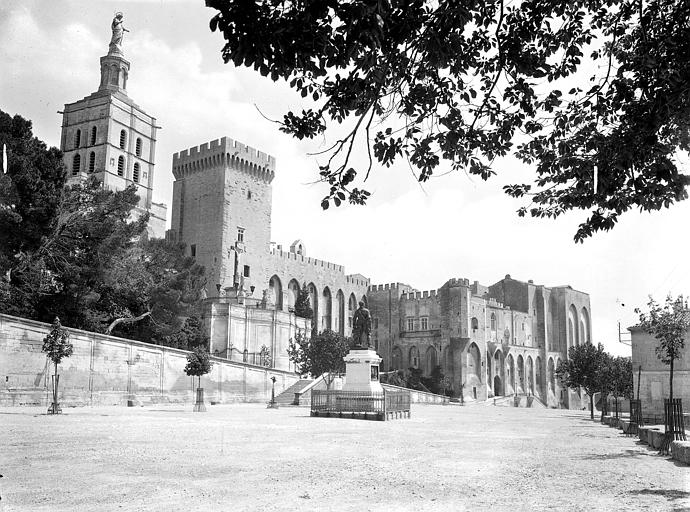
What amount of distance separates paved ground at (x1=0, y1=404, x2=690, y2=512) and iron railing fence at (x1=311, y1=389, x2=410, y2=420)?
8.00 m

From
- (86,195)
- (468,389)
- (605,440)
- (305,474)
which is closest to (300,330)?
(468,389)

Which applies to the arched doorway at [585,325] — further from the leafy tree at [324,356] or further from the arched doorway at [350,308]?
the leafy tree at [324,356]

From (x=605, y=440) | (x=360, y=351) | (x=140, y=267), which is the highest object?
(x=140, y=267)

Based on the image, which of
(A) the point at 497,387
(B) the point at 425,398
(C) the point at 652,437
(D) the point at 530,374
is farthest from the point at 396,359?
(C) the point at 652,437

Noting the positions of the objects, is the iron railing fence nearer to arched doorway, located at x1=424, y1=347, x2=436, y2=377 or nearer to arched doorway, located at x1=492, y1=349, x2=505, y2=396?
arched doorway, located at x1=424, y1=347, x2=436, y2=377

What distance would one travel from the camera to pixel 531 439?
51.3 ft

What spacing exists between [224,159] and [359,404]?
146 feet

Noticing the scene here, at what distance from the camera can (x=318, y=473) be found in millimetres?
8508

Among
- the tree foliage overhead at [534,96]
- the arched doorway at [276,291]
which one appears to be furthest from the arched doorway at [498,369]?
the tree foliage overhead at [534,96]

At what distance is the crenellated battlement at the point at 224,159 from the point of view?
63.6 meters

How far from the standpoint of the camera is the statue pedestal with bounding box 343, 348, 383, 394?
2433 cm

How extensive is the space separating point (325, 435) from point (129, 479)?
7.42 meters

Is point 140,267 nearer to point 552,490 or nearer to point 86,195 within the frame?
point 86,195

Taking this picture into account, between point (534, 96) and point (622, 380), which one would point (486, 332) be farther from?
point (534, 96)
